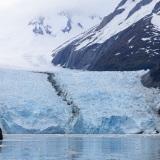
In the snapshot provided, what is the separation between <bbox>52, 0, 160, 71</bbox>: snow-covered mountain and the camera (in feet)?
222

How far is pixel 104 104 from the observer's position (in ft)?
99.9

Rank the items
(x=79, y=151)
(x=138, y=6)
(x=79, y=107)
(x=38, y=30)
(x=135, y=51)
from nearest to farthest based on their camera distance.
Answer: (x=79, y=151) < (x=79, y=107) < (x=135, y=51) < (x=138, y=6) < (x=38, y=30)

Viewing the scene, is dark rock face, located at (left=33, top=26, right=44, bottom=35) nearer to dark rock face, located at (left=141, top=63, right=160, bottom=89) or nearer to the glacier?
the glacier

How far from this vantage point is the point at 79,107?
100ft

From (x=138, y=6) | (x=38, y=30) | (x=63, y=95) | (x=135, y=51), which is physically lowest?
(x=63, y=95)

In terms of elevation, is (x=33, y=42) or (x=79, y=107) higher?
(x=33, y=42)

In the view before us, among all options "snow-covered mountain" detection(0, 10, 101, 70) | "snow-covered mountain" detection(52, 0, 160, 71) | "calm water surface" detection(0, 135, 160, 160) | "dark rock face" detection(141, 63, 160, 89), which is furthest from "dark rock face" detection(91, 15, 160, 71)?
"calm water surface" detection(0, 135, 160, 160)

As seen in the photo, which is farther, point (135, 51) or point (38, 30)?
point (38, 30)

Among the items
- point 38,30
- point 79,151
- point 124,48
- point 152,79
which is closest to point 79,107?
point 152,79

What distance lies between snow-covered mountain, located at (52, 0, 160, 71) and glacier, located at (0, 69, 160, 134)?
29518mm

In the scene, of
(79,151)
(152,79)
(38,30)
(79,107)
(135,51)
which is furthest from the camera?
(38,30)

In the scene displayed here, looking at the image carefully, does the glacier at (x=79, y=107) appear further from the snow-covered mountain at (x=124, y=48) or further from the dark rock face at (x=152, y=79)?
the snow-covered mountain at (x=124, y=48)

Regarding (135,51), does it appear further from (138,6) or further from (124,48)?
(138,6)

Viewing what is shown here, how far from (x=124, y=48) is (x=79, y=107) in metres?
46.2
